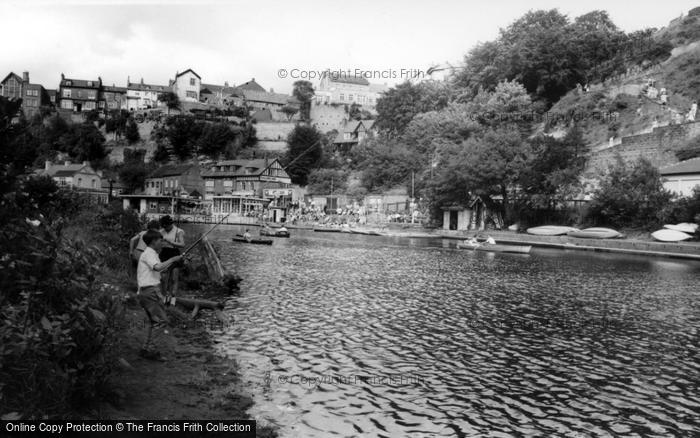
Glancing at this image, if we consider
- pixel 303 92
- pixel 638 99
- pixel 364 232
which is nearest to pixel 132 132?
pixel 303 92

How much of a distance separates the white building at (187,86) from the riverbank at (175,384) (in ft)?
465

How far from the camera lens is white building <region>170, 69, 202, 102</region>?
144875 mm

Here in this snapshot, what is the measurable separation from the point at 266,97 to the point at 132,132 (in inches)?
1594

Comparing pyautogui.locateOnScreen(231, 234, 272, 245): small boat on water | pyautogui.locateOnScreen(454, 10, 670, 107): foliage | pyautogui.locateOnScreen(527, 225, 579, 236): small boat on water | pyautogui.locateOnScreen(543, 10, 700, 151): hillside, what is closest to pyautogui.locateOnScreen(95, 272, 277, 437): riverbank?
pyautogui.locateOnScreen(231, 234, 272, 245): small boat on water

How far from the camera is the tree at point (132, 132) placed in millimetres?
129125

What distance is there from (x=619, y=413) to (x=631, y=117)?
67149 mm

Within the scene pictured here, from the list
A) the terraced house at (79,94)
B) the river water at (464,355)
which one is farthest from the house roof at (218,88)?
the river water at (464,355)

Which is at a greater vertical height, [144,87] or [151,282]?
[144,87]

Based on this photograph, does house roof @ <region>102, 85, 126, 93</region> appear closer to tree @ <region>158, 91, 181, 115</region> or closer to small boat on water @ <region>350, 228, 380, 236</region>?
tree @ <region>158, 91, 181, 115</region>

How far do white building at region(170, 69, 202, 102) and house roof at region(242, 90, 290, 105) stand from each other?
13.6 meters

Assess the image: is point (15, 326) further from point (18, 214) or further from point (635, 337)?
point (635, 337)

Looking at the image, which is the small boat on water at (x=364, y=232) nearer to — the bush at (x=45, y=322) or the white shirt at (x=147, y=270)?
the white shirt at (x=147, y=270)

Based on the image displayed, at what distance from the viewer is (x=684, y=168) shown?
164 feet

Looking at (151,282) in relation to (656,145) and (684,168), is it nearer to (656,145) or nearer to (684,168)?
(684,168)
